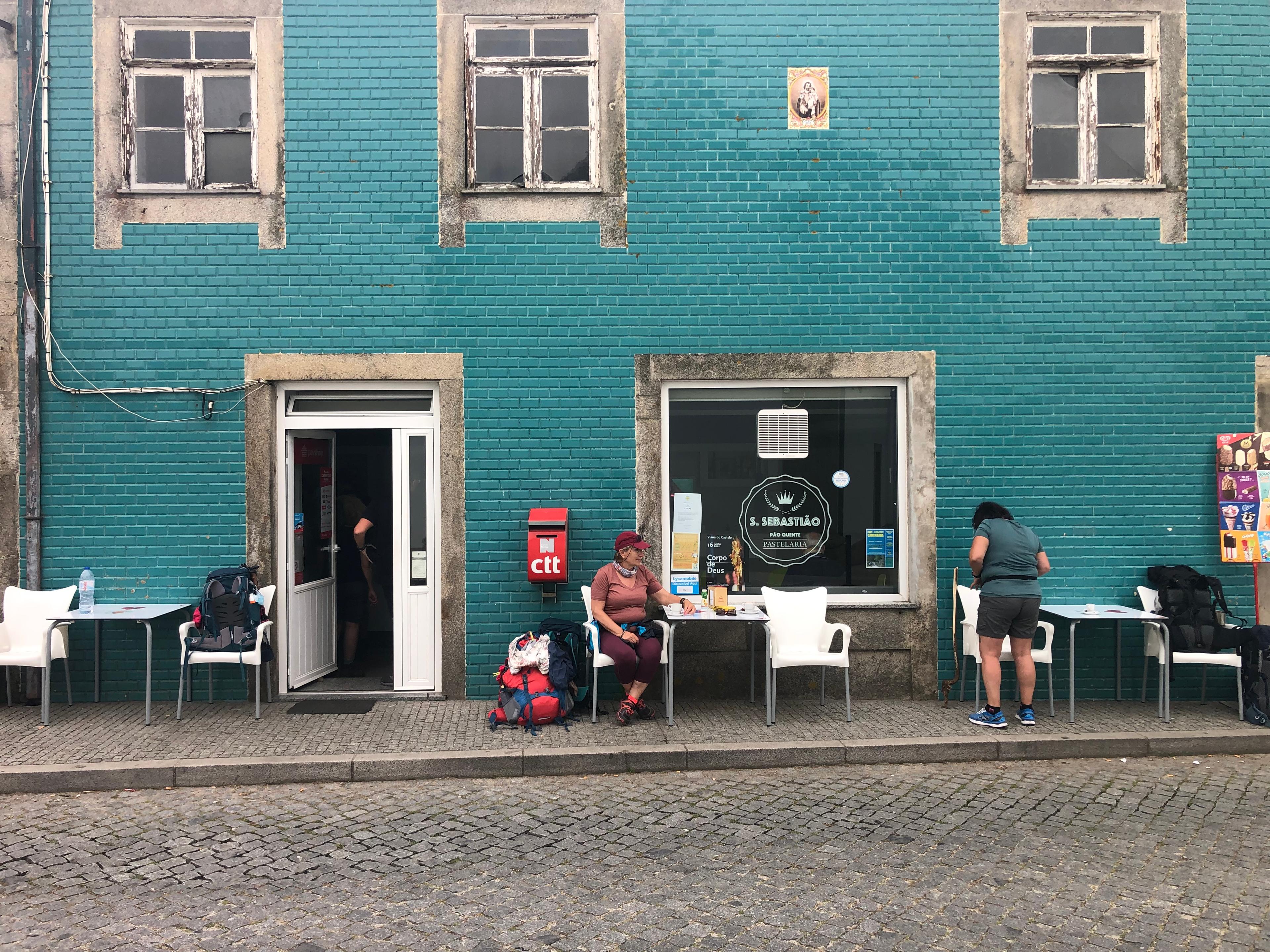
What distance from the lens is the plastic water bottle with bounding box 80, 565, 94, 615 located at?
7.61 m

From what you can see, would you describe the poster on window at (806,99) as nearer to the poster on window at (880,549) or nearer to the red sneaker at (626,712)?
the poster on window at (880,549)

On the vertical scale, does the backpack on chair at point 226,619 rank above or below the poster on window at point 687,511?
below

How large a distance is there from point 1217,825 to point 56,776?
6715mm

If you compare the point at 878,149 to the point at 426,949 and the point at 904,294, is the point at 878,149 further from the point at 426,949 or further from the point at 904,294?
the point at 426,949

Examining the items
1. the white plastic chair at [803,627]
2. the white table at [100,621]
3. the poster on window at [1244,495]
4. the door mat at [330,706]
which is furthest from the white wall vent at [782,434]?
the white table at [100,621]

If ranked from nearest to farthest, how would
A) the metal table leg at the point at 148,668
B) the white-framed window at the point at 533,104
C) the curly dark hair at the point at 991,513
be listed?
the metal table leg at the point at 148,668 < the curly dark hair at the point at 991,513 < the white-framed window at the point at 533,104

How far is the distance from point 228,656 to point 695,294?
4.56 m

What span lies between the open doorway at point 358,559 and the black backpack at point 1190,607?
6.25 meters

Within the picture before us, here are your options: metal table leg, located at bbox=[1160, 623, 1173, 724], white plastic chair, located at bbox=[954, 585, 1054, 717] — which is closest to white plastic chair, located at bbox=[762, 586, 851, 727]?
white plastic chair, located at bbox=[954, 585, 1054, 717]

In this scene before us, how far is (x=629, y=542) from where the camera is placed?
24.1 feet

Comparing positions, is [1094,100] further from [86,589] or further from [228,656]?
[86,589]

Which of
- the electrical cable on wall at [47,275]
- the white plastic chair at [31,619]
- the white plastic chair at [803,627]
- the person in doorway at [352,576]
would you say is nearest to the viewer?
the white plastic chair at [31,619]

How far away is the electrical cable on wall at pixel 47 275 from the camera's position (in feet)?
25.4

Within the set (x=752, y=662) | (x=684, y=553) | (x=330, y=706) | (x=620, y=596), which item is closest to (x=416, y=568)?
(x=330, y=706)
